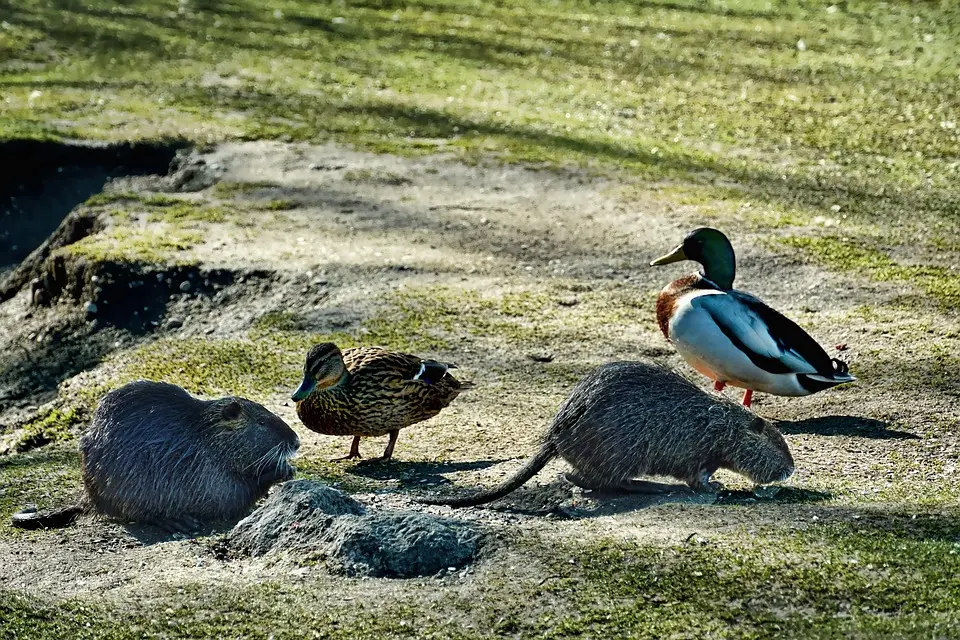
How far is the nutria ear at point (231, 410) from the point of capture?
5031 mm

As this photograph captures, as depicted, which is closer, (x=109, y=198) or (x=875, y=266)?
(x=875, y=266)

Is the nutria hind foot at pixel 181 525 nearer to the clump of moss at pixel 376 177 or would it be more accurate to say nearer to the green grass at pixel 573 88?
the green grass at pixel 573 88

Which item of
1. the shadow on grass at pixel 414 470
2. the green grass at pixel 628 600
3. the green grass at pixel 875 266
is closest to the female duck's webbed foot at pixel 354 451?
the shadow on grass at pixel 414 470

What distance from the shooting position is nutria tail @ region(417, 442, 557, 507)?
15.0 ft

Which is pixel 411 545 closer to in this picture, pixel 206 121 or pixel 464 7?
pixel 206 121

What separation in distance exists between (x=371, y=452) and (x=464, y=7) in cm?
1373

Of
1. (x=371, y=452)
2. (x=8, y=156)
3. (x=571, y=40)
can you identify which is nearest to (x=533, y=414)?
(x=371, y=452)

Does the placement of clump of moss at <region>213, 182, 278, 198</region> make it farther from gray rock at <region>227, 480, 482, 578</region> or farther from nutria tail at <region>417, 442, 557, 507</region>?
gray rock at <region>227, 480, 482, 578</region>

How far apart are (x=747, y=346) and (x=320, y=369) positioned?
→ 1.92 meters

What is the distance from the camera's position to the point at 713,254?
20.7ft

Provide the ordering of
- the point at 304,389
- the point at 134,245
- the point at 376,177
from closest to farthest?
1. the point at 304,389
2. the point at 134,245
3. the point at 376,177

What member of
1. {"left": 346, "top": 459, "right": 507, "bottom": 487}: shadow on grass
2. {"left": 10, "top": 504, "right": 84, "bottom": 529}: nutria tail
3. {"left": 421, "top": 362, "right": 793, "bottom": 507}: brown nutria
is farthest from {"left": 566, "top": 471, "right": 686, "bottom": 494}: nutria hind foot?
{"left": 10, "top": 504, "right": 84, "bottom": 529}: nutria tail

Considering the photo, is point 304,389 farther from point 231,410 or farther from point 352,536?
point 352,536

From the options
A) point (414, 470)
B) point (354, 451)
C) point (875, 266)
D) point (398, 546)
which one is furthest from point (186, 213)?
point (398, 546)
